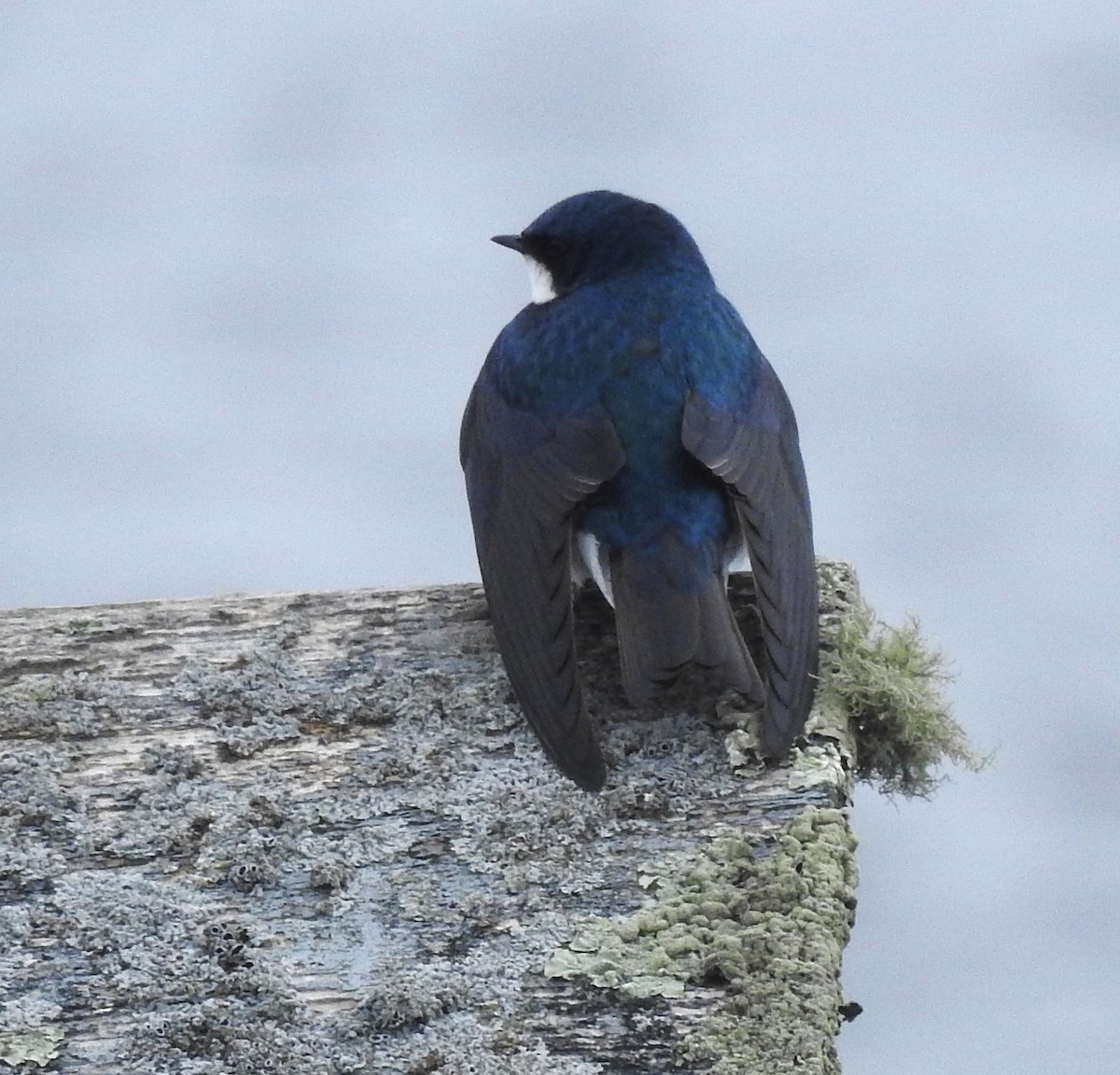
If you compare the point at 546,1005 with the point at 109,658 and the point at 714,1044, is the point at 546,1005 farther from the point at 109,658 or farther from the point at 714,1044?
the point at 109,658

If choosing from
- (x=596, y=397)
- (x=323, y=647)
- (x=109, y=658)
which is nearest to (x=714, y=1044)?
(x=323, y=647)

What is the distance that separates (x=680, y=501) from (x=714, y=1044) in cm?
123

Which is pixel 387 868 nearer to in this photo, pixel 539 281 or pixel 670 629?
pixel 670 629

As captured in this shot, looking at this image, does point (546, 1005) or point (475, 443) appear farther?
point (475, 443)

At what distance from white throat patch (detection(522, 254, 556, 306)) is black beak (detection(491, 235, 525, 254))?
0.02 meters

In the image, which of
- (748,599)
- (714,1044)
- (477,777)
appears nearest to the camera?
(714,1044)

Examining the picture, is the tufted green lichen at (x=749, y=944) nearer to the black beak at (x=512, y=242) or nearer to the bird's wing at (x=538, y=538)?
the bird's wing at (x=538, y=538)

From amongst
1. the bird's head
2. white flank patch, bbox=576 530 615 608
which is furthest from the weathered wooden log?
the bird's head

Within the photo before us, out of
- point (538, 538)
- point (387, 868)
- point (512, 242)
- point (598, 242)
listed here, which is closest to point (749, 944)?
point (387, 868)

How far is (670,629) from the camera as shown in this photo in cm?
288

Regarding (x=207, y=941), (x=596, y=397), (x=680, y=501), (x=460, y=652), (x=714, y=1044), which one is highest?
(x=596, y=397)

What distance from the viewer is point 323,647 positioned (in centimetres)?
302

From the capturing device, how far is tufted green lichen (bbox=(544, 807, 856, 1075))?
2.19 meters

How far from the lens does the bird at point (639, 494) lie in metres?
2.83
